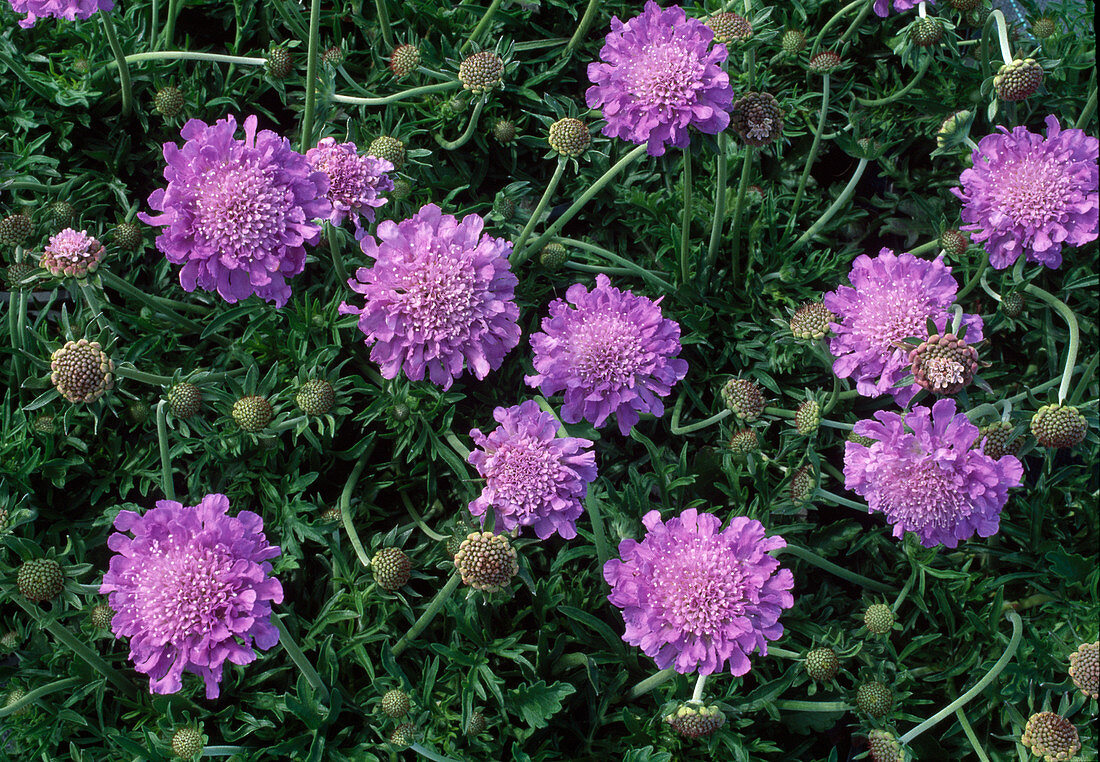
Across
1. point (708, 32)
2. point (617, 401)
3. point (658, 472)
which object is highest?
point (708, 32)

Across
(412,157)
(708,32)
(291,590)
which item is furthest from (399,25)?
(291,590)

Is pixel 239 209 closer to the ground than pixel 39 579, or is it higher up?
higher up

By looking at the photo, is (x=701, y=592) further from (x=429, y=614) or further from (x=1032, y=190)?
(x=1032, y=190)

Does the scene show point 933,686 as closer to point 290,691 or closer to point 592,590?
point 592,590

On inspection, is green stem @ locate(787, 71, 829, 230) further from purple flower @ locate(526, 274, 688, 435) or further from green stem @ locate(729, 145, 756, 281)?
purple flower @ locate(526, 274, 688, 435)

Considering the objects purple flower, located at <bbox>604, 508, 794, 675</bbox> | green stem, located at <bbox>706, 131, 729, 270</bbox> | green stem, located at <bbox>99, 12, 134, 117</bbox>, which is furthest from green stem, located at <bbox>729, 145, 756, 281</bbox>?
green stem, located at <bbox>99, 12, 134, 117</bbox>

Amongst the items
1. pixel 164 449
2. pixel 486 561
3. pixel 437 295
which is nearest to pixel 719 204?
pixel 437 295
